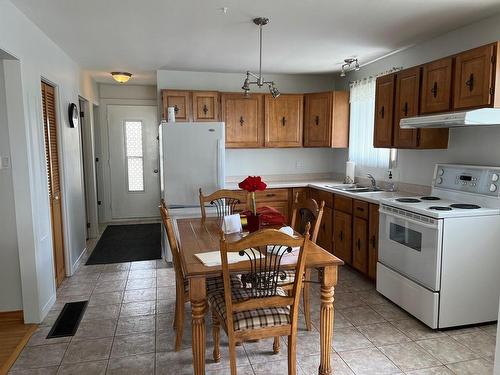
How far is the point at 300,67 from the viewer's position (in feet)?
15.5

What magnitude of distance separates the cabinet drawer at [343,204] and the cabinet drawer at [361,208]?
0.08 metres

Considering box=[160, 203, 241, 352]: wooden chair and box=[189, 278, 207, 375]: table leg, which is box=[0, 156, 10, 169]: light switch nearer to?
box=[160, 203, 241, 352]: wooden chair

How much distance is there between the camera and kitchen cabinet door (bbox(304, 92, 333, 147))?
4785mm

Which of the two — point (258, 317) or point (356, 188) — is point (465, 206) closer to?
point (356, 188)

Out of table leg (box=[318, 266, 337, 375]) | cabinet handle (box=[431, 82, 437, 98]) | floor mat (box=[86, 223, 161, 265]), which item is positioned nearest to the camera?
table leg (box=[318, 266, 337, 375])

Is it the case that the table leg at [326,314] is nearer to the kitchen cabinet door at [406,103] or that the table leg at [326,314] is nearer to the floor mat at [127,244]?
the kitchen cabinet door at [406,103]

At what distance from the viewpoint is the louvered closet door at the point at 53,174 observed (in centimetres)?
336

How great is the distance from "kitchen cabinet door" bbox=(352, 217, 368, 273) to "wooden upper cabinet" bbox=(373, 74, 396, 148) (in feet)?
2.76

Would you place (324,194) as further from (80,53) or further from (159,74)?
(80,53)

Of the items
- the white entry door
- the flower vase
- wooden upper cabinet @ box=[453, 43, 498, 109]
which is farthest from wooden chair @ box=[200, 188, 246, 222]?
the white entry door

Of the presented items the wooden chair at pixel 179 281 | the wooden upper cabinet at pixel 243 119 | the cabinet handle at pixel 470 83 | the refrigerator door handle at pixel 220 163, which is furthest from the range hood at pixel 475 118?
the wooden upper cabinet at pixel 243 119

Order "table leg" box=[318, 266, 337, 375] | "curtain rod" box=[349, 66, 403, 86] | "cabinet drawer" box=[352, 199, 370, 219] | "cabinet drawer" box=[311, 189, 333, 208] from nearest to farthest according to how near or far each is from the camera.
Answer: "table leg" box=[318, 266, 337, 375], "cabinet drawer" box=[352, 199, 370, 219], "curtain rod" box=[349, 66, 403, 86], "cabinet drawer" box=[311, 189, 333, 208]

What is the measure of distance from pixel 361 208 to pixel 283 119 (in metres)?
1.86

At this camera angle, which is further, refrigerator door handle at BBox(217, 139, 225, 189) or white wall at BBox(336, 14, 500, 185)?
refrigerator door handle at BBox(217, 139, 225, 189)
